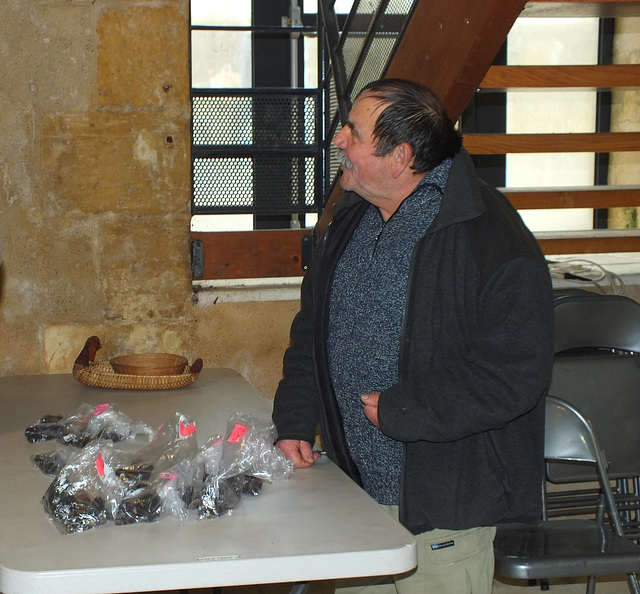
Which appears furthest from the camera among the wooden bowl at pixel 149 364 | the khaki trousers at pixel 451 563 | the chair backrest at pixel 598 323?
the chair backrest at pixel 598 323

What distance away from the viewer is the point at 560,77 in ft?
10.0

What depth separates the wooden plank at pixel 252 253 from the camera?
3.53 meters

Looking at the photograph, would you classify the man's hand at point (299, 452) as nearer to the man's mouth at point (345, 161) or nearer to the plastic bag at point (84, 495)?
the plastic bag at point (84, 495)

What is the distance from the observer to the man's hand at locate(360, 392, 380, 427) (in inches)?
74.4

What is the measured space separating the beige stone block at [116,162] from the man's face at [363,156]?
1.37 m

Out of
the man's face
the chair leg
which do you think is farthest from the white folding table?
the chair leg

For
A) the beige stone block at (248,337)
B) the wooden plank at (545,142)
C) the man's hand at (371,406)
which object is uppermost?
the wooden plank at (545,142)

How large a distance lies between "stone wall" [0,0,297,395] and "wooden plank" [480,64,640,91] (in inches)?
44.3

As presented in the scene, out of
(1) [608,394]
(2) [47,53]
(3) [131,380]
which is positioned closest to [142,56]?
(2) [47,53]

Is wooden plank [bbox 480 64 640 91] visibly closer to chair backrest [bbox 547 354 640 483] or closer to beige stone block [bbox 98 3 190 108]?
chair backrest [bbox 547 354 640 483]

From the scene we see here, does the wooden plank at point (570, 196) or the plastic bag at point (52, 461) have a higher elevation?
the wooden plank at point (570, 196)

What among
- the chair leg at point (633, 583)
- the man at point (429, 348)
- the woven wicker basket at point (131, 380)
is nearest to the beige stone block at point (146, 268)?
the woven wicker basket at point (131, 380)

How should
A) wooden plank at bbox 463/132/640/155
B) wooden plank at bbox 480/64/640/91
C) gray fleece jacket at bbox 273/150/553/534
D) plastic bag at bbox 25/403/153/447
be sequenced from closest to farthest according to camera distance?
gray fleece jacket at bbox 273/150/553/534 < plastic bag at bbox 25/403/153/447 < wooden plank at bbox 480/64/640/91 < wooden plank at bbox 463/132/640/155

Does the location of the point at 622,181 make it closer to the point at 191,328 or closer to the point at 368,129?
the point at 191,328
